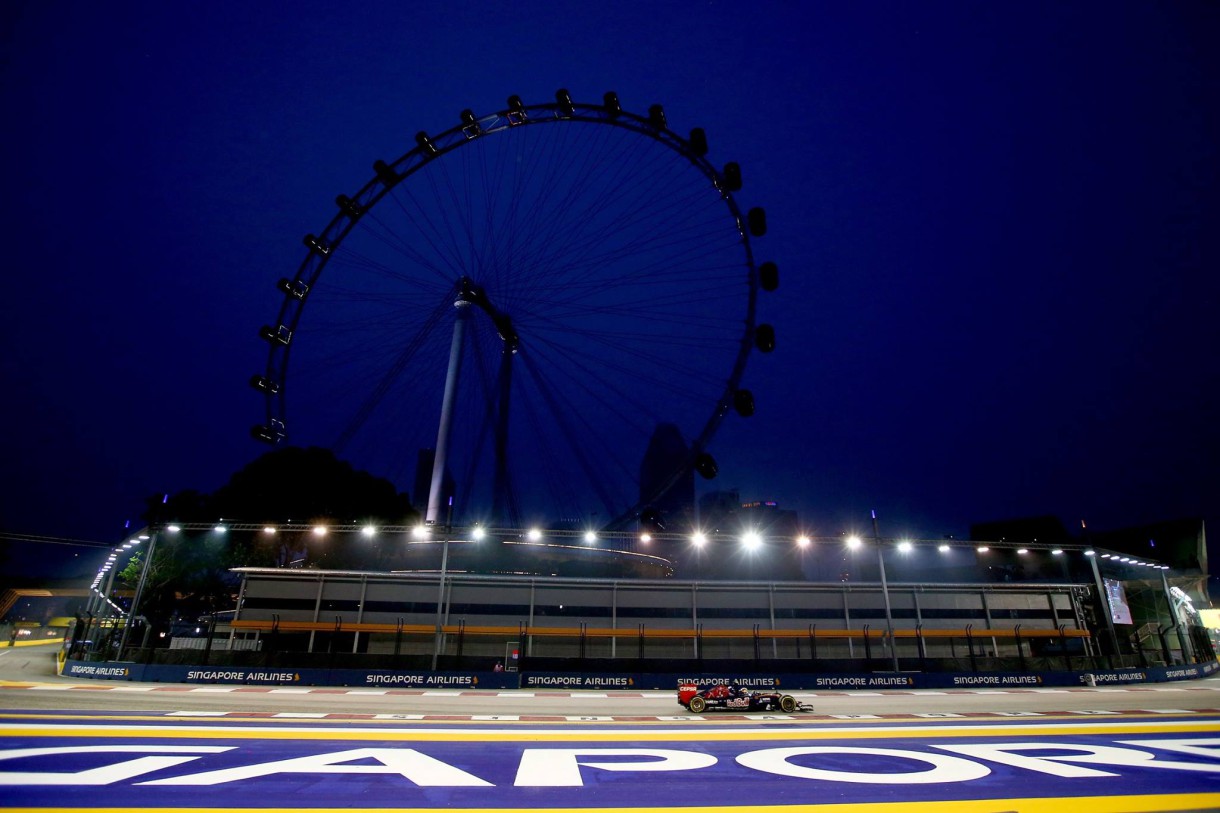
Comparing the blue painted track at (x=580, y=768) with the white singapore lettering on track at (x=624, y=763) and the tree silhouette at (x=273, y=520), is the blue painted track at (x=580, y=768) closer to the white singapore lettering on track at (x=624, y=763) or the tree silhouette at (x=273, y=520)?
the white singapore lettering on track at (x=624, y=763)

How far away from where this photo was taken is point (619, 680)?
95.2 ft

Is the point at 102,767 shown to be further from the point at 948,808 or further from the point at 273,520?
the point at 273,520

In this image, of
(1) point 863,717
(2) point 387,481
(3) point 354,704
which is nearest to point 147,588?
(2) point 387,481

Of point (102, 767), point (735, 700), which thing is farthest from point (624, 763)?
point (735, 700)

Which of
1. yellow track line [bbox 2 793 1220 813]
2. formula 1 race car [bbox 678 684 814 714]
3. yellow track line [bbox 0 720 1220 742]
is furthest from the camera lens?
formula 1 race car [bbox 678 684 814 714]

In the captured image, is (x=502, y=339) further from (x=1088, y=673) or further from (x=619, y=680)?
(x=1088, y=673)

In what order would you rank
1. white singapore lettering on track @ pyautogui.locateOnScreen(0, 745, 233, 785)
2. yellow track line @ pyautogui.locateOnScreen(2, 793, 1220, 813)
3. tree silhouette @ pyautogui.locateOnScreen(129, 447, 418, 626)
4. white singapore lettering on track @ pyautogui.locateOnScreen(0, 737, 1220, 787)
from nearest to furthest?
1. yellow track line @ pyautogui.locateOnScreen(2, 793, 1220, 813)
2. white singapore lettering on track @ pyautogui.locateOnScreen(0, 745, 233, 785)
3. white singapore lettering on track @ pyautogui.locateOnScreen(0, 737, 1220, 787)
4. tree silhouette @ pyautogui.locateOnScreen(129, 447, 418, 626)

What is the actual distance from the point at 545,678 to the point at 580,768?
→ 22059mm

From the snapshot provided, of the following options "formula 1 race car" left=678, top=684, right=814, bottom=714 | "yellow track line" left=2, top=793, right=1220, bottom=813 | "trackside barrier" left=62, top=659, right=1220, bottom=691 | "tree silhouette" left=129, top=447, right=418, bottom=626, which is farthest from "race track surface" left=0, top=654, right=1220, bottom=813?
"tree silhouette" left=129, top=447, right=418, bottom=626

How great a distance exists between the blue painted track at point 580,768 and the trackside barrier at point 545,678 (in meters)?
15.8

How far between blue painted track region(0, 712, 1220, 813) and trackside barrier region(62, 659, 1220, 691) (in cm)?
1576

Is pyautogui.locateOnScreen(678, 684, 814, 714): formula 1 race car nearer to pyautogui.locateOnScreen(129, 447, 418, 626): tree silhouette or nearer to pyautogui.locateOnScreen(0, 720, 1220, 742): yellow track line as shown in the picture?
pyautogui.locateOnScreen(0, 720, 1220, 742): yellow track line

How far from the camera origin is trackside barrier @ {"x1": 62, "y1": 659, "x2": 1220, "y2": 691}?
26.2 meters

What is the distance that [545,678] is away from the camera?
28406 millimetres
